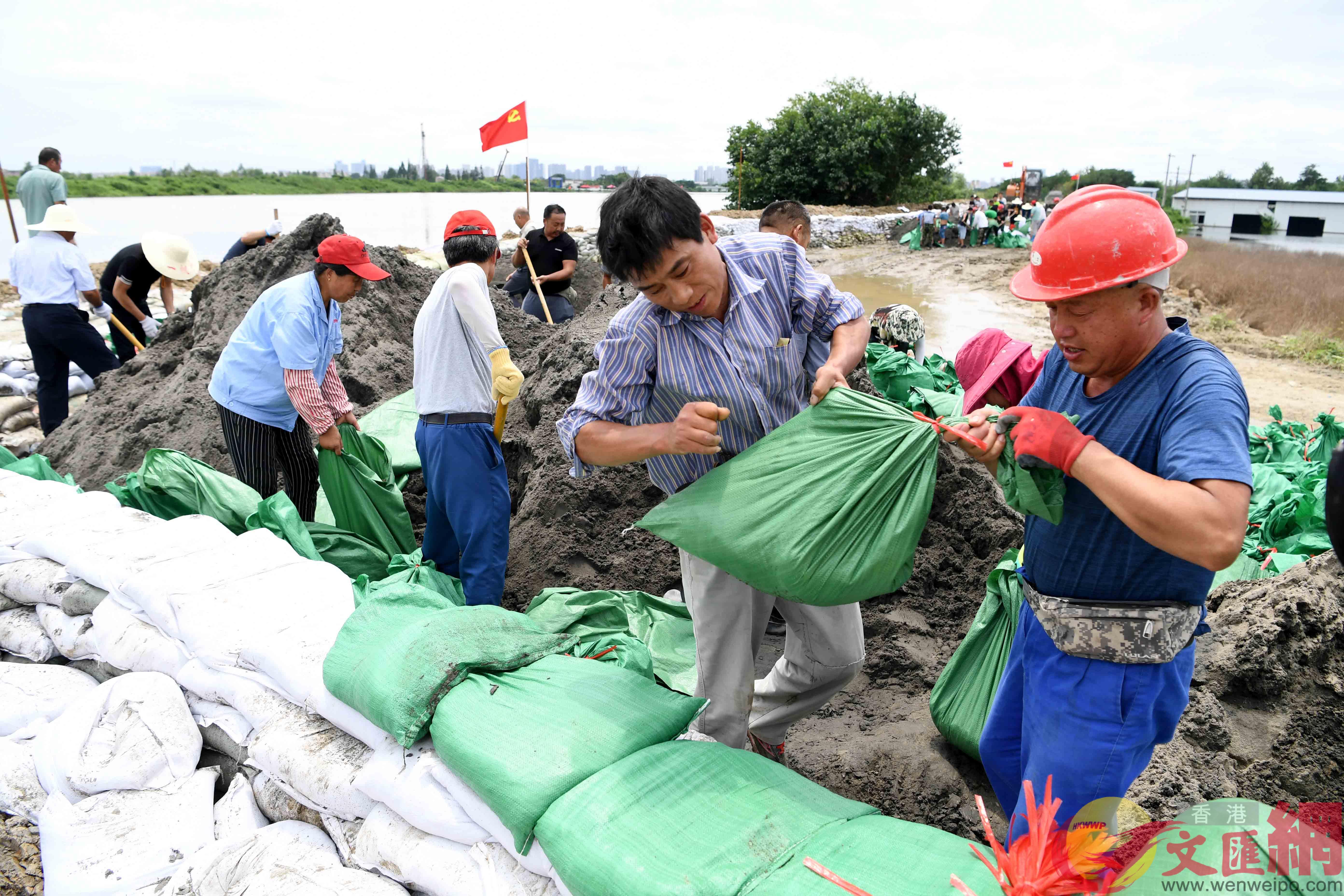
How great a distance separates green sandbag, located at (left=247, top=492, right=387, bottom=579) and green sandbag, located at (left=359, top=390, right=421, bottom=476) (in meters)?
0.77

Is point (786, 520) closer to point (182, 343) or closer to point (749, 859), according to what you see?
point (749, 859)

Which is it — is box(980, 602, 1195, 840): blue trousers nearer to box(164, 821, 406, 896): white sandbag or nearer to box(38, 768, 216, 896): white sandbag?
box(164, 821, 406, 896): white sandbag

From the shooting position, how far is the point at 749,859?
4.44ft

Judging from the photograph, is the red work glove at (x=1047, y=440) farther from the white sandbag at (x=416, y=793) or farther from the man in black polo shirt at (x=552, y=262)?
the man in black polo shirt at (x=552, y=262)

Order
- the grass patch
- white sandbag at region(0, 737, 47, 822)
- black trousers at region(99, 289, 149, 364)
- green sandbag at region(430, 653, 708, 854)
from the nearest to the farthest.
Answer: green sandbag at region(430, 653, 708, 854)
white sandbag at region(0, 737, 47, 822)
black trousers at region(99, 289, 149, 364)
the grass patch

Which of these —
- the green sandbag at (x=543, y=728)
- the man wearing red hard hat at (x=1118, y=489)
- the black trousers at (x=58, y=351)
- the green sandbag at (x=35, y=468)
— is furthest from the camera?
the black trousers at (x=58, y=351)

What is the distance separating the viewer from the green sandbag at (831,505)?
62.6 inches

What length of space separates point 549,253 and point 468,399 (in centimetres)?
438

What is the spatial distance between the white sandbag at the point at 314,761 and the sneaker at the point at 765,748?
98cm

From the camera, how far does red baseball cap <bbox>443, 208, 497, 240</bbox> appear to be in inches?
126

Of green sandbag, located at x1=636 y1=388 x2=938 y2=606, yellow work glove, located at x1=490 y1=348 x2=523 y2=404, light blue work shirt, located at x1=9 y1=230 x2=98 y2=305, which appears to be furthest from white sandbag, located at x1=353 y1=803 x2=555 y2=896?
light blue work shirt, located at x1=9 y1=230 x2=98 y2=305

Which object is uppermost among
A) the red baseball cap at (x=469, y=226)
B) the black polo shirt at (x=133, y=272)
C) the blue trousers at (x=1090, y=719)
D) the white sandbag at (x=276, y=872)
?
the red baseball cap at (x=469, y=226)

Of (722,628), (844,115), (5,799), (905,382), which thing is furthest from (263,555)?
(844,115)

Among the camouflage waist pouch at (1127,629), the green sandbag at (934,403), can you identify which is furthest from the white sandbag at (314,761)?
the green sandbag at (934,403)
